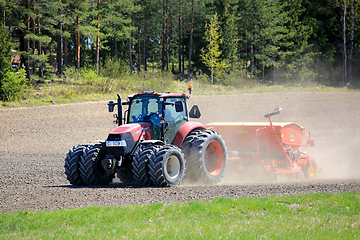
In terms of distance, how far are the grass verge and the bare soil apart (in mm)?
778

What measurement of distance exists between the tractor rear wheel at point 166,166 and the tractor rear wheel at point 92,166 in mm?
1615

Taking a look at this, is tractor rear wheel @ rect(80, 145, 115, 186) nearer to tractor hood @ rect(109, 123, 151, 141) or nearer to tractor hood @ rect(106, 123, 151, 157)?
tractor hood @ rect(106, 123, 151, 157)

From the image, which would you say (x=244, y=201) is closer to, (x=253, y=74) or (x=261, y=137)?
(x=261, y=137)

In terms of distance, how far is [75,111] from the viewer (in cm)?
2405

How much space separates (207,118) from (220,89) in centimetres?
1469

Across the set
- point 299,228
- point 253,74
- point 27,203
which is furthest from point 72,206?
point 253,74

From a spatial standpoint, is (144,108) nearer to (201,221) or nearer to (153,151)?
(153,151)

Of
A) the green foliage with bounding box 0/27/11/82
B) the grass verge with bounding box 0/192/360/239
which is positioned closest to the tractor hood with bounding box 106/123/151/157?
the grass verge with bounding box 0/192/360/239

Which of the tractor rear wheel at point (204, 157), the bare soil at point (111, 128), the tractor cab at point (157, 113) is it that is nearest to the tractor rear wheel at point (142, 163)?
the bare soil at point (111, 128)

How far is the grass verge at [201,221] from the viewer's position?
17.8ft

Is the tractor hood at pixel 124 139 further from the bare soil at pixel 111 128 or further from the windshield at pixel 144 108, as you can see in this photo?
the bare soil at pixel 111 128

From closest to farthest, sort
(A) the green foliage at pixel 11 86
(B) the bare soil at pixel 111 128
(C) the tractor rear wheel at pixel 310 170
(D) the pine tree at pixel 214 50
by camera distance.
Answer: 1. (B) the bare soil at pixel 111 128
2. (C) the tractor rear wheel at pixel 310 170
3. (A) the green foliage at pixel 11 86
4. (D) the pine tree at pixel 214 50

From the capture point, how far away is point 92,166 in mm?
8945

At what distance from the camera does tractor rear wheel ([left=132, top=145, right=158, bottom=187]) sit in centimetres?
849
